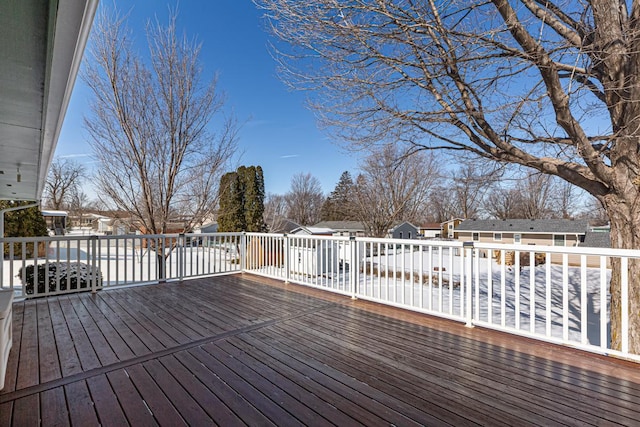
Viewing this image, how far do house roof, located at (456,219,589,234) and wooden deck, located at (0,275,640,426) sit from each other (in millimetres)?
23798

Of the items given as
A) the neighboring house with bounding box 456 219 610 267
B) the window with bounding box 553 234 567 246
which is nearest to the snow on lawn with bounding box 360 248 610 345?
the neighboring house with bounding box 456 219 610 267

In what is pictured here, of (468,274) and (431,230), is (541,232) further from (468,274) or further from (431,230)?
(468,274)

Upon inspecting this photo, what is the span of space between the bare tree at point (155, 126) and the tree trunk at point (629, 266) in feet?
21.5

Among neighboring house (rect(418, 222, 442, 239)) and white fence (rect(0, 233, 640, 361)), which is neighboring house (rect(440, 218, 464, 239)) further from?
white fence (rect(0, 233, 640, 361))

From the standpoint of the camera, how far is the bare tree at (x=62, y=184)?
21717 mm

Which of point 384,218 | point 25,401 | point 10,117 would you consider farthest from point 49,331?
point 384,218

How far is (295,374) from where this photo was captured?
2219 millimetres

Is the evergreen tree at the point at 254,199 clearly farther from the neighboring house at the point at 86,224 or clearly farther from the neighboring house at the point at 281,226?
the neighboring house at the point at 86,224

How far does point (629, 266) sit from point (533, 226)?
2200cm

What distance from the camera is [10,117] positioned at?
2.14 metres

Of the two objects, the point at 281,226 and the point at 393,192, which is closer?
the point at 393,192

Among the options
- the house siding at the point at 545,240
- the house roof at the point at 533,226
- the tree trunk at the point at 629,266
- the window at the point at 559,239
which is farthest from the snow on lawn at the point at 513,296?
the window at the point at 559,239

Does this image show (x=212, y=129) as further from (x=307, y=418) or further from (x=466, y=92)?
(x=307, y=418)

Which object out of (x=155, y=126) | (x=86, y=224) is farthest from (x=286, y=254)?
(x=86, y=224)
